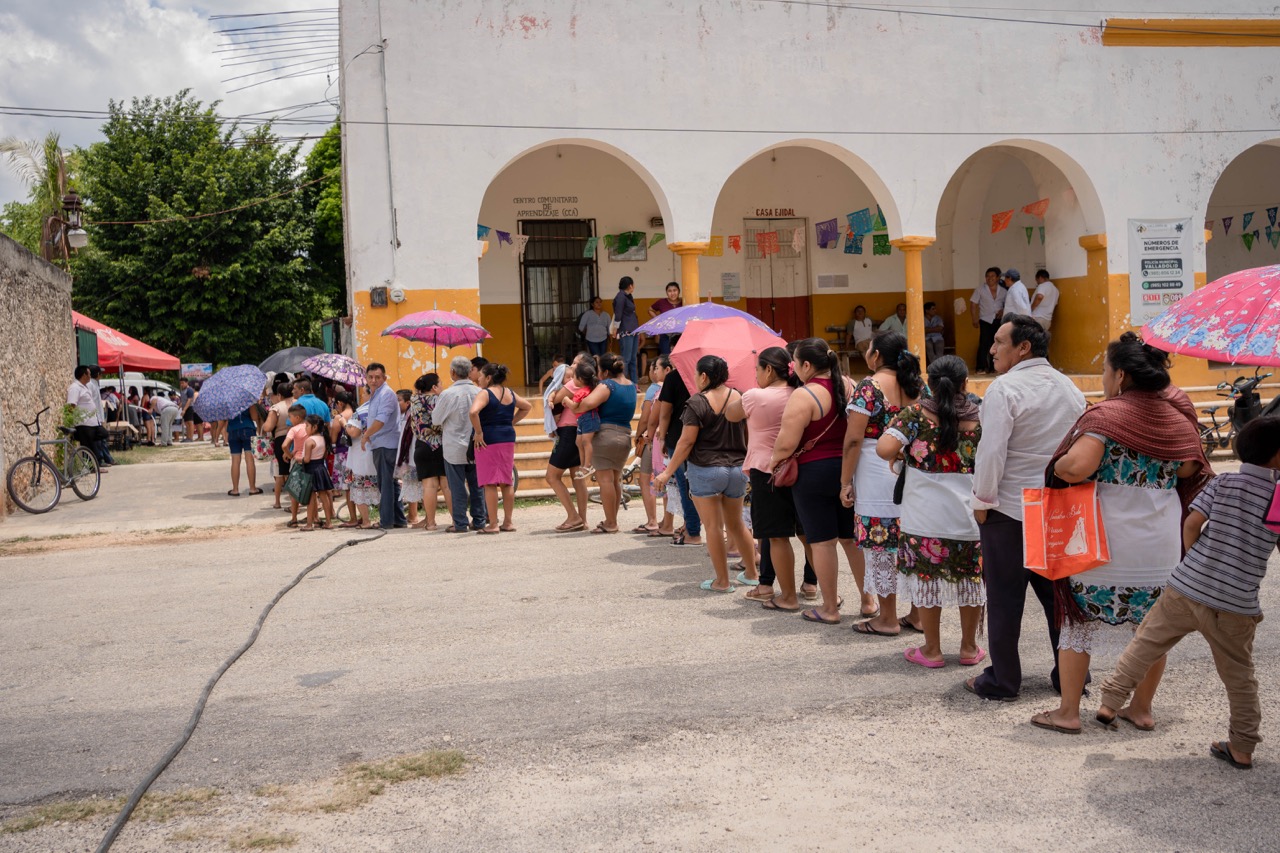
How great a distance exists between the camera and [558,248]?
62.2 feet

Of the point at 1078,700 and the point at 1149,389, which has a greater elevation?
the point at 1149,389

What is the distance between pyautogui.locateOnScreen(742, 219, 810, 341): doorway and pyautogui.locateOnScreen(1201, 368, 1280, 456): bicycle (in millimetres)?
6927

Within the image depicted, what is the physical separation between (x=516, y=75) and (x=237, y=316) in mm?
18983

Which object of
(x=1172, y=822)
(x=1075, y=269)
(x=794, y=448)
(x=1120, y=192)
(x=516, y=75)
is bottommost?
(x=1172, y=822)

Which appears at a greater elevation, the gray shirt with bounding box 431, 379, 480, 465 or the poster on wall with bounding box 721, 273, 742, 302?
the poster on wall with bounding box 721, 273, 742, 302

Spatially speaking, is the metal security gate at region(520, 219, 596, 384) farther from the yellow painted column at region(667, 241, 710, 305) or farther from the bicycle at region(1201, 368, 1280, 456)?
the bicycle at region(1201, 368, 1280, 456)

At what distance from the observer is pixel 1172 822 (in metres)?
3.83

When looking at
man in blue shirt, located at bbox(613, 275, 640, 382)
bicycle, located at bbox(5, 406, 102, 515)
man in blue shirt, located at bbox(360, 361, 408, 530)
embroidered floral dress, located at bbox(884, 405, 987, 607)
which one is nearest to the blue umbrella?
bicycle, located at bbox(5, 406, 102, 515)

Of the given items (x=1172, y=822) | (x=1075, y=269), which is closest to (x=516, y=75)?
(x=1075, y=269)

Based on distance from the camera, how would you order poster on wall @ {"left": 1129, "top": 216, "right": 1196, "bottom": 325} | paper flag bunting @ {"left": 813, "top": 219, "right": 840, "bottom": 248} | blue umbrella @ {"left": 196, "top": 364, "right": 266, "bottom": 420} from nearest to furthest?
blue umbrella @ {"left": 196, "top": 364, "right": 266, "bottom": 420} < poster on wall @ {"left": 1129, "top": 216, "right": 1196, "bottom": 325} < paper flag bunting @ {"left": 813, "top": 219, "right": 840, "bottom": 248}

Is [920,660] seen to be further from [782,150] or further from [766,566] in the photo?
[782,150]

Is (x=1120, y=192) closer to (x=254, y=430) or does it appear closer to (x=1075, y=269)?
(x=1075, y=269)

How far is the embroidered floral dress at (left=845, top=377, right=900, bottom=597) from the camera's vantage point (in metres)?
6.18

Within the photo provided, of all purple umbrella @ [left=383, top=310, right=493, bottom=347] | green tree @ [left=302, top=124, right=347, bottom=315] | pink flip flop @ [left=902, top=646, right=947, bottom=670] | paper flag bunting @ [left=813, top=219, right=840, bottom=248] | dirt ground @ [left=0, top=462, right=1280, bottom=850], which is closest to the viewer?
dirt ground @ [left=0, top=462, right=1280, bottom=850]
